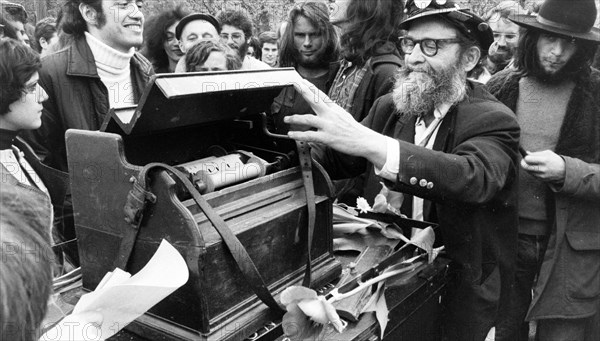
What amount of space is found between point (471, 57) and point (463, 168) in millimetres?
716

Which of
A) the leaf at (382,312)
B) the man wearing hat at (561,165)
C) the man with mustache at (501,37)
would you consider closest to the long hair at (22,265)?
the leaf at (382,312)

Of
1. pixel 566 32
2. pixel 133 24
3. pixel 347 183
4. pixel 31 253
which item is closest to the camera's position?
pixel 31 253

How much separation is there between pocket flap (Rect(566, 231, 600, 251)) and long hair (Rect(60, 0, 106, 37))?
274 cm

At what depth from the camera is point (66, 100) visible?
9.29 feet

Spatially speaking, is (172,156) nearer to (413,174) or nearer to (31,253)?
(413,174)

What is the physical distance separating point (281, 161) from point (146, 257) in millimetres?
675

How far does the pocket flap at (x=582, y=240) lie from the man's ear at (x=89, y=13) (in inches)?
109

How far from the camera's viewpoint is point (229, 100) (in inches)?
74.2

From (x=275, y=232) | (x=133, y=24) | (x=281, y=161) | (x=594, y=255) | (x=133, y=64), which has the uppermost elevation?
(x=133, y=24)

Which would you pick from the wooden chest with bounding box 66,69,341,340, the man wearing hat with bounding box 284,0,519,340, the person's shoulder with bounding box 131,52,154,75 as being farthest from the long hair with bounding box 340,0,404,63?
the wooden chest with bounding box 66,69,341,340

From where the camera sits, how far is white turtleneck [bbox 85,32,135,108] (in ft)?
9.84

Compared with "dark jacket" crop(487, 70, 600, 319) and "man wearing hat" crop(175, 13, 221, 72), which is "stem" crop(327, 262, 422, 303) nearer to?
"dark jacket" crop(487, 70, 600, 319)

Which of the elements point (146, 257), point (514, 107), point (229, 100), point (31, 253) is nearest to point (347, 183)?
point (514, 107)

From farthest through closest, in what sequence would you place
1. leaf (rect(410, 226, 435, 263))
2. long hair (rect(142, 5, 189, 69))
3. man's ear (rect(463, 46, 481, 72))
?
long hair (rect(142, 5, 189, 69)) < man's ear (rect(463, 46, 481, 72)) < leaf (rect(410, 226, 435, 263))
